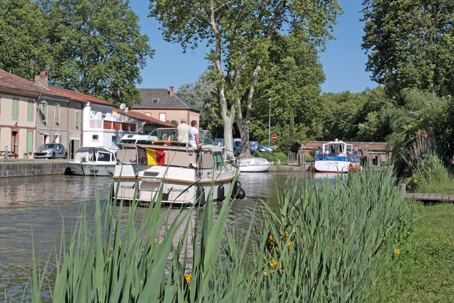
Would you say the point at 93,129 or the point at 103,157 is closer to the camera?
the point at 103,157

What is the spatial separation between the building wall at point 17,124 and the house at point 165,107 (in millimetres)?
43445

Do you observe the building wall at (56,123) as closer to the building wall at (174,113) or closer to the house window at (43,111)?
the house window at (43,111)

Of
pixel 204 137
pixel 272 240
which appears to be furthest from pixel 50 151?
pixel 272 240

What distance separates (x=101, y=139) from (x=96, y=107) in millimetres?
4115

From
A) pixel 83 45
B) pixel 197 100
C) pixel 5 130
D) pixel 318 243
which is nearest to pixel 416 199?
pixel 318 243

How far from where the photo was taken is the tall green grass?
2463mm

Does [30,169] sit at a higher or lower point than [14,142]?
lower

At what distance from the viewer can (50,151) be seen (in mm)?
40844

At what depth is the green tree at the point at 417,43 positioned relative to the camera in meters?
34.7

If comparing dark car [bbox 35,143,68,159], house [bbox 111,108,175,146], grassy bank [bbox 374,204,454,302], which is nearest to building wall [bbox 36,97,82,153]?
dark car [bbox 35,143,68,159]

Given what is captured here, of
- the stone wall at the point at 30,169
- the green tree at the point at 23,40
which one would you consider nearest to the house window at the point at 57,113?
the green tree at the point at 23,40

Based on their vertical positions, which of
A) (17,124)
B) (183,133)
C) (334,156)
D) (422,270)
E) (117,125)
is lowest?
(422,270)

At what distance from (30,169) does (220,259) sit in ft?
90.5

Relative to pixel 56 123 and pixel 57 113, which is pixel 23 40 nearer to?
pixel 57 113
